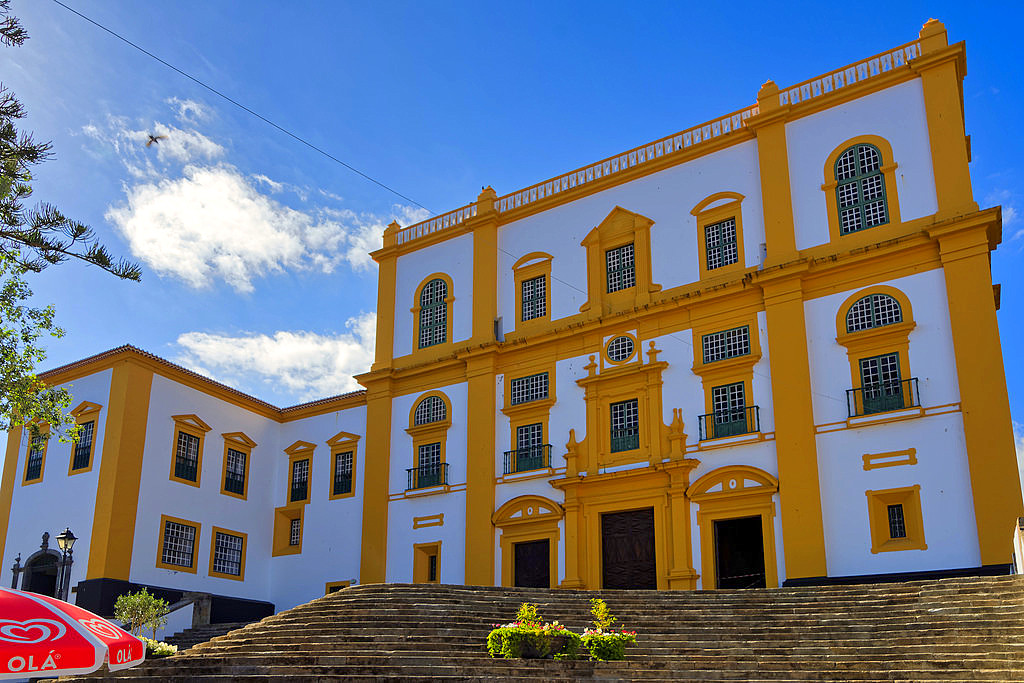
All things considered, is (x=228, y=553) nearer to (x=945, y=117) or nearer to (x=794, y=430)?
(x=794, y=430)

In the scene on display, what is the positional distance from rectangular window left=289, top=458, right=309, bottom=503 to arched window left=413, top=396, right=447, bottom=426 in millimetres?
5500

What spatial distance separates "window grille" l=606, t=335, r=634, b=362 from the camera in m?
26.3

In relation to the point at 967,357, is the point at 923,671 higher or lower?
lower

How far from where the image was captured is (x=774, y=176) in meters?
25.0

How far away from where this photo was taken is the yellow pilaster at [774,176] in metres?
24.4

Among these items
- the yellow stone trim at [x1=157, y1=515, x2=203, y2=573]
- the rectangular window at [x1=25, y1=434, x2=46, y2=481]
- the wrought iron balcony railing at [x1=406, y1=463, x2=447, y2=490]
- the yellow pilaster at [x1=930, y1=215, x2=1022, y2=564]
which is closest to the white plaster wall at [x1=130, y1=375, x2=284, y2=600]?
the yellow stone trim at [x1=157, y1=515, x2=203, y2=573]

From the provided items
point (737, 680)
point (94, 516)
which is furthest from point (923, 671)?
point (94, 516)

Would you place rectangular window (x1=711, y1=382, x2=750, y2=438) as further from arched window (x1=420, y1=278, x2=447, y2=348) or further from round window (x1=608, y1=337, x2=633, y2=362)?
arched window (x1=420, y1=278, x2=447, y2=348)

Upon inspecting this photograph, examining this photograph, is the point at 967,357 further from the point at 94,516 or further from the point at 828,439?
the point at 94,516

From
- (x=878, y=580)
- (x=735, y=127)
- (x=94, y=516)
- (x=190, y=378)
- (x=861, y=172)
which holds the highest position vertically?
(x=735, y=127)

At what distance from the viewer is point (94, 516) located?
90.9 feet

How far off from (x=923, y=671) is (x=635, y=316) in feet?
Result: 48.7

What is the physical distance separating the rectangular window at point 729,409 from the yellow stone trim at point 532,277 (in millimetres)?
6098

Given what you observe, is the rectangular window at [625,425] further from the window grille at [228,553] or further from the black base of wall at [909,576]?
the window grille at [228,553]
